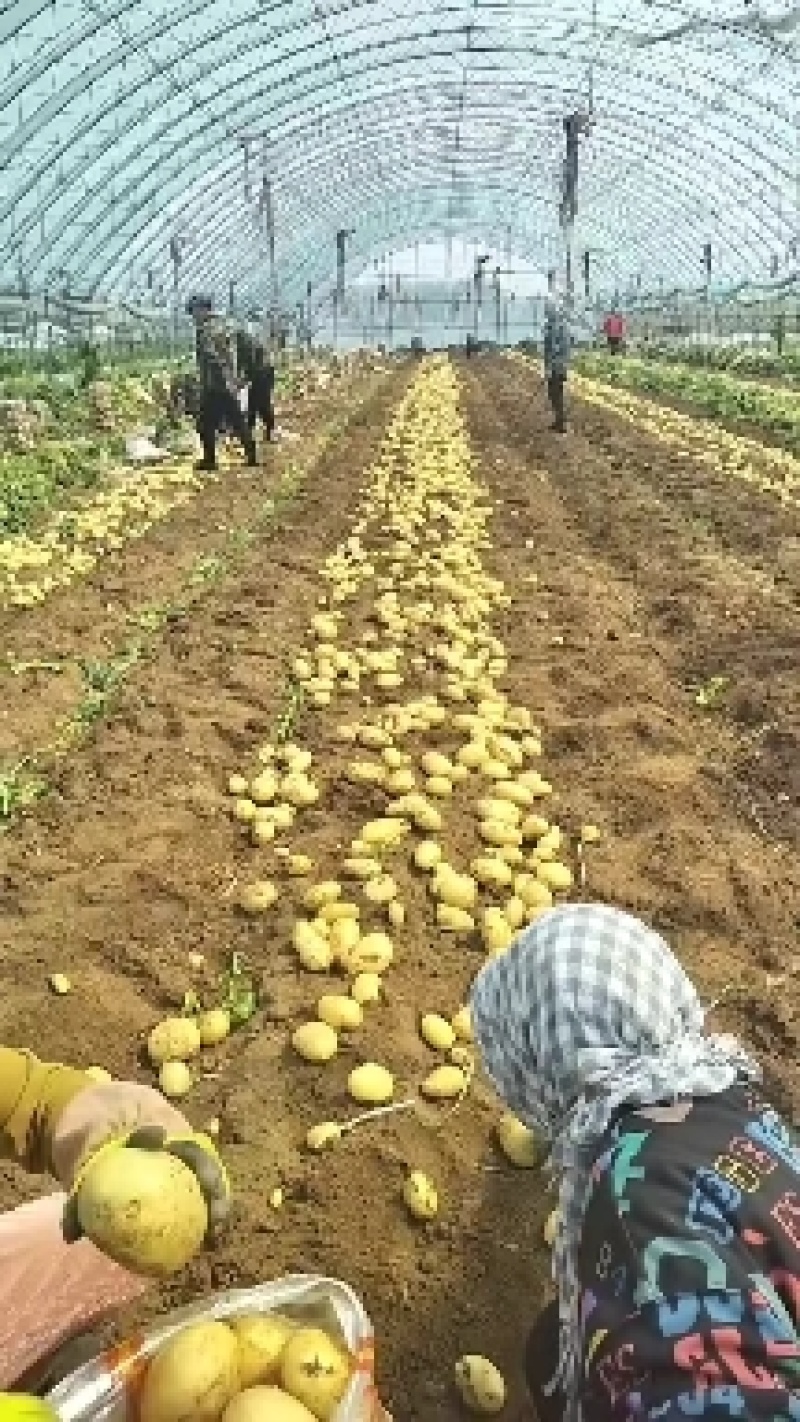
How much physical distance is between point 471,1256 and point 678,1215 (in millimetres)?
1352

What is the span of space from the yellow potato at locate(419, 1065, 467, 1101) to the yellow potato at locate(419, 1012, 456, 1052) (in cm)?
16

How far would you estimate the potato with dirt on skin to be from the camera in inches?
Result: 89.1

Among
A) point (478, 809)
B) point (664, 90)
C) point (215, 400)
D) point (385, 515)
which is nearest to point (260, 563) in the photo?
point (385, 515)

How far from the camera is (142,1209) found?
213 centimetres

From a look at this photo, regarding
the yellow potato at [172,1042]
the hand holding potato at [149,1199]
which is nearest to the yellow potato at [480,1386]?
the hand holding potato at [149,1199]

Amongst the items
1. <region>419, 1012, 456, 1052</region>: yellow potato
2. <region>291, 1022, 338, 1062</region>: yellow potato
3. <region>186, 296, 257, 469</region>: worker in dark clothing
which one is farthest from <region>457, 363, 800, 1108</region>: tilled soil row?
<region>186, 296, 257, 469</region>: worker in dark clothing

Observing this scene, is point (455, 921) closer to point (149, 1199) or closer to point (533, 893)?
point (533, 893)

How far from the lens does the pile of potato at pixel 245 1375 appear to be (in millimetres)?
2260

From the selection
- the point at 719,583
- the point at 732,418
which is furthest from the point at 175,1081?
the point at 732,418

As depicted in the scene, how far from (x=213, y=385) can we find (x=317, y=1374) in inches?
548

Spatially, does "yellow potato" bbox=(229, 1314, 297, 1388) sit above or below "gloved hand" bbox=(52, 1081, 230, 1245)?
below

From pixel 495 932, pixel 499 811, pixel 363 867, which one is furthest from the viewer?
pixel 499 811

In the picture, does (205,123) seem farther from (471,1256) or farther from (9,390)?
(471,1256)

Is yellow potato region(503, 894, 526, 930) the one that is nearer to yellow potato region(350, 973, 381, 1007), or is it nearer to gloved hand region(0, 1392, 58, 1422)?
yellow potato region(350, 973, 381, 1007)
